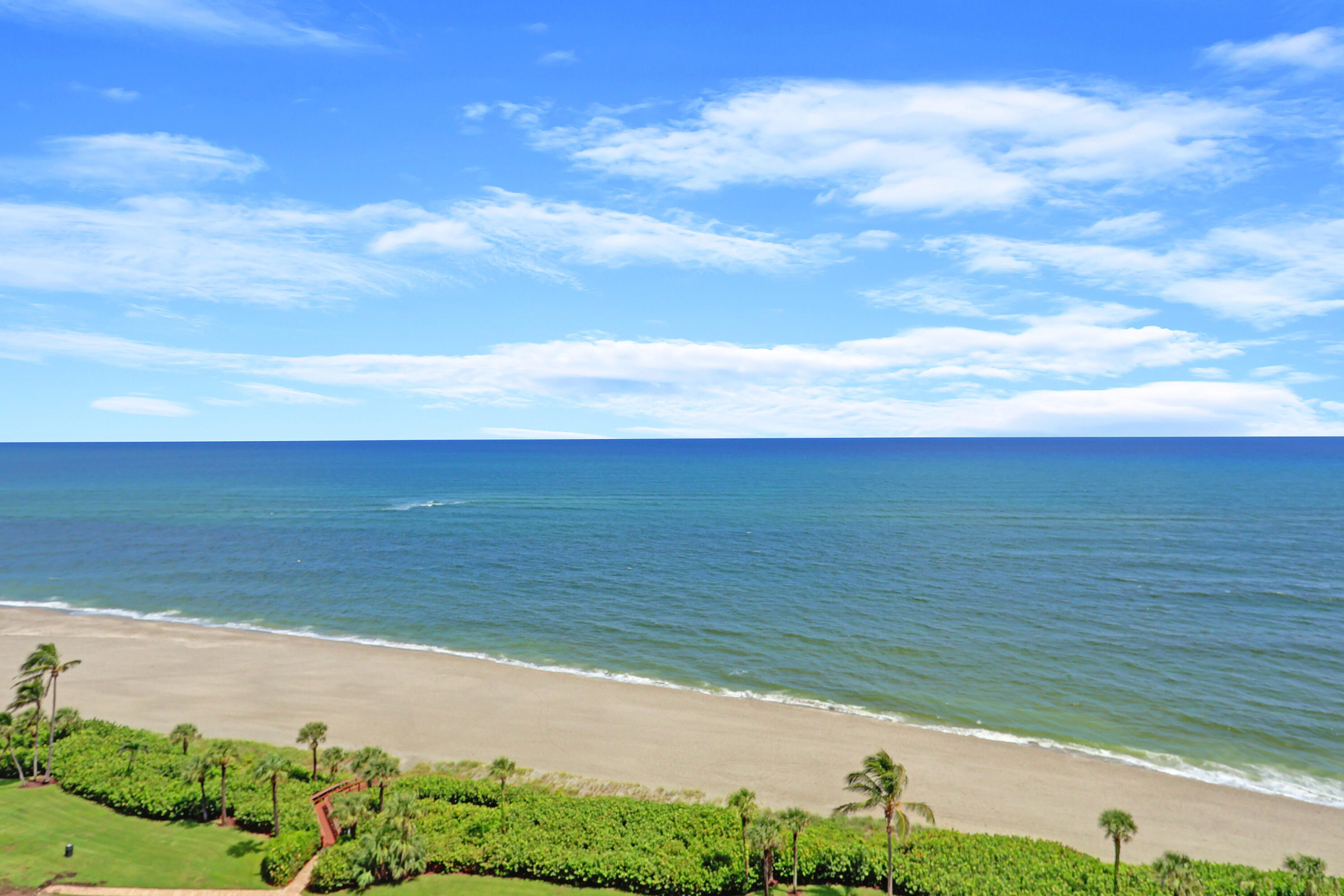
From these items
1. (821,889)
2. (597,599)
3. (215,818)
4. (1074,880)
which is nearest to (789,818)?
(821,889)

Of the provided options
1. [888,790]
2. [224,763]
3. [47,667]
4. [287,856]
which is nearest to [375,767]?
[287,856]

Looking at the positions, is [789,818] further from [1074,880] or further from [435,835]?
[435,835]

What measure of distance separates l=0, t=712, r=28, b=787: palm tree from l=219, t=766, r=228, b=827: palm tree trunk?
30.5 ft

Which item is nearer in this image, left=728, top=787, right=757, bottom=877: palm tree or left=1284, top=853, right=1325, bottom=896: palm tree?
left=1284, top=853, right=1325, bottom=896: palm tree

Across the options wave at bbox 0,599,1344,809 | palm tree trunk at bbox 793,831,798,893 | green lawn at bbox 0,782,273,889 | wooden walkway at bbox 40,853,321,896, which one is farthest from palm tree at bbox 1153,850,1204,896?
green lawn at bbox 0,782,273,889

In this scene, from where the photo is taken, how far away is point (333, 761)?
Answer: 3178 centimetres

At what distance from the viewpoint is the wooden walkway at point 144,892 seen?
2416cm

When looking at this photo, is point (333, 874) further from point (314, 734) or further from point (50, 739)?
point (50, 739)

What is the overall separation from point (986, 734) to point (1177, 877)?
1771cm

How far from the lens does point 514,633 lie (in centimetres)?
5672

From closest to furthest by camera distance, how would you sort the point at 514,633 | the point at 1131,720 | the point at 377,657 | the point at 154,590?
the point at 1131,720
the point at 377,657
the point at 514,633
the point at 154,590

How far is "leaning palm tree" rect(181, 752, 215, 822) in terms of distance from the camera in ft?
93.1

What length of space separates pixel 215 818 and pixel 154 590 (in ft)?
171

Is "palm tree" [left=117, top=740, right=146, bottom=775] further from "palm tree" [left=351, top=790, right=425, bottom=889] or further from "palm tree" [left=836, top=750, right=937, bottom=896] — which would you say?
"palm tree" [left=836, top=750, right=937, bottom=896]
